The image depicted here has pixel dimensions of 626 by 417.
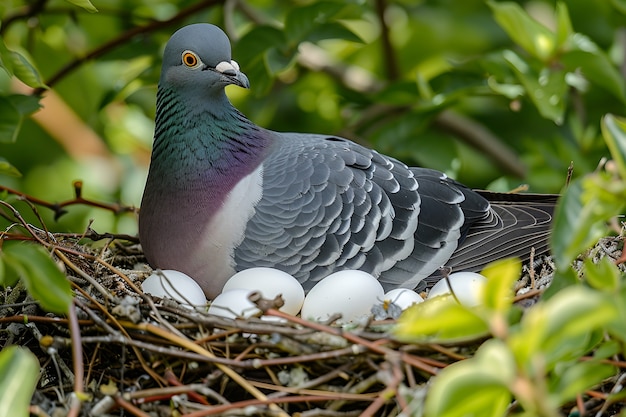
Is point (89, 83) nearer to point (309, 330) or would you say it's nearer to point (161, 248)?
point (161, 248)

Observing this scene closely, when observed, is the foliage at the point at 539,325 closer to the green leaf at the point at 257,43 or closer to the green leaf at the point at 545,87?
the green leaf at the point at 545,87

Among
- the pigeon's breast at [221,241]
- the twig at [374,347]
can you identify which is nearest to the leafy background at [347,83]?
the pigeon's breast at [221,241]

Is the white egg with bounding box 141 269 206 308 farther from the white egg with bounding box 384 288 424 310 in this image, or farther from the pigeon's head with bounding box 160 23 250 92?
the pigeon's head with bounding box 160 23 250 92

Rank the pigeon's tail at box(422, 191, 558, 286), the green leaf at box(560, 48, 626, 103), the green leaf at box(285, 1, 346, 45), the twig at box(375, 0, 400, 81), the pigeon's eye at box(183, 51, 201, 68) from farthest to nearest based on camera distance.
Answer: the twig at box(375, 0, 400, 81) → the green leaf at box(285, 1, 346, 45) → the green leaf at box(560, 48, 626, 103) → the pigeon's tail at box(422, 191, 558, 286) → the pigeon's eye at box(183, 51, 201, 68)

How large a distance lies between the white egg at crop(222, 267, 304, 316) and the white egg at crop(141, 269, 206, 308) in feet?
0.43

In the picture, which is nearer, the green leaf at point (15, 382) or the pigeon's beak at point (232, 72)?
the green leaf at point (15, 382)

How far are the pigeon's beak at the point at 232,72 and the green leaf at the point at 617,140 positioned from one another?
1713 mm

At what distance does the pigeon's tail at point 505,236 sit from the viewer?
3.69 metres

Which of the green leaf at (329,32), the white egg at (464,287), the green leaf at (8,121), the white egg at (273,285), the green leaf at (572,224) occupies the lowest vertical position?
the white egg at (464,287)

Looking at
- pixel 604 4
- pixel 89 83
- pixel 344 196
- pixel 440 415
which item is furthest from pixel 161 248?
pixel 604 4

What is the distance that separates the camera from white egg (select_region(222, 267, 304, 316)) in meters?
3.09

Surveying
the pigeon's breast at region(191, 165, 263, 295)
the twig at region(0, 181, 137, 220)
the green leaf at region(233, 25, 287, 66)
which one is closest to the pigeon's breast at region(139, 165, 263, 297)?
the pigeon's breast at region(191, 165, 263, 295)

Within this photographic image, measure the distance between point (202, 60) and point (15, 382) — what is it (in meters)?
1.94

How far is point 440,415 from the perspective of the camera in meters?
1.66
